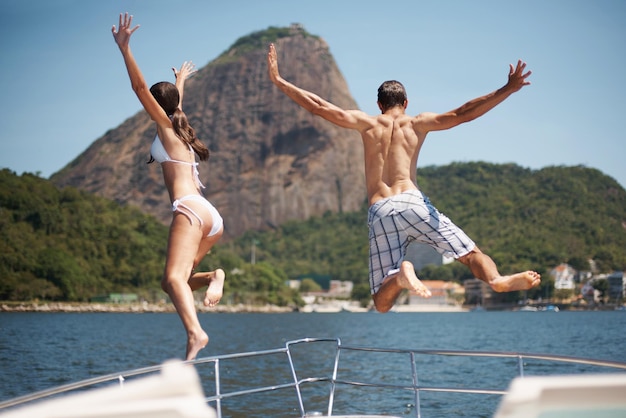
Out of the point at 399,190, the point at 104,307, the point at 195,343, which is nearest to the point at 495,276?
the point at 399,190

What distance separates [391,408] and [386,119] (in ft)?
56.5

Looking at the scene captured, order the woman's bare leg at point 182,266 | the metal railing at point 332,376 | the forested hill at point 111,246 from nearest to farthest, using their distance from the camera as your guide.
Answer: the metal railing at point 332,376
the woman's bare leg at point 182,266
the forested hill at point 111,246

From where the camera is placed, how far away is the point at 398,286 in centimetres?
674

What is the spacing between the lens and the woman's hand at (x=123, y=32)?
672 cm

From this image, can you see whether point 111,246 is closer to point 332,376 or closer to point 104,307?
point 104,307

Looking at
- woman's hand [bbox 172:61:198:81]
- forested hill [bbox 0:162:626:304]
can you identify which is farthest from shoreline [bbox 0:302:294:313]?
woman's hand [bbox 172:61:198:81]

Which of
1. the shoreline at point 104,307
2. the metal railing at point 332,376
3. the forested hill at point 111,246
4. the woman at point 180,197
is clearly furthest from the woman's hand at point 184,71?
the forested hill at point 111,246

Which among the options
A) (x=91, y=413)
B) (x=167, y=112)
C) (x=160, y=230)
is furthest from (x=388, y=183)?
(x=160, y=230)

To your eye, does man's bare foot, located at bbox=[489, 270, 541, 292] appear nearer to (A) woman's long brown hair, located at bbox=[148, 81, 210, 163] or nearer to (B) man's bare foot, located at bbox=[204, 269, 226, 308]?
(B) man's bare foot, located at bbox=[204, 269, 226, 308]

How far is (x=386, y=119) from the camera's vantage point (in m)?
7.46

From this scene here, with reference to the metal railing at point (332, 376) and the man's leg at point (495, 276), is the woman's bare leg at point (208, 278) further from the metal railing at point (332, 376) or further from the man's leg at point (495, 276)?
the man's leg at point (495, 276)

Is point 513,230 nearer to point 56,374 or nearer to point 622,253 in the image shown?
point 622,253

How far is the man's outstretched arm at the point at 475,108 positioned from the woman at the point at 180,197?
75.5 inches

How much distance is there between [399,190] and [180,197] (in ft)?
5.94
